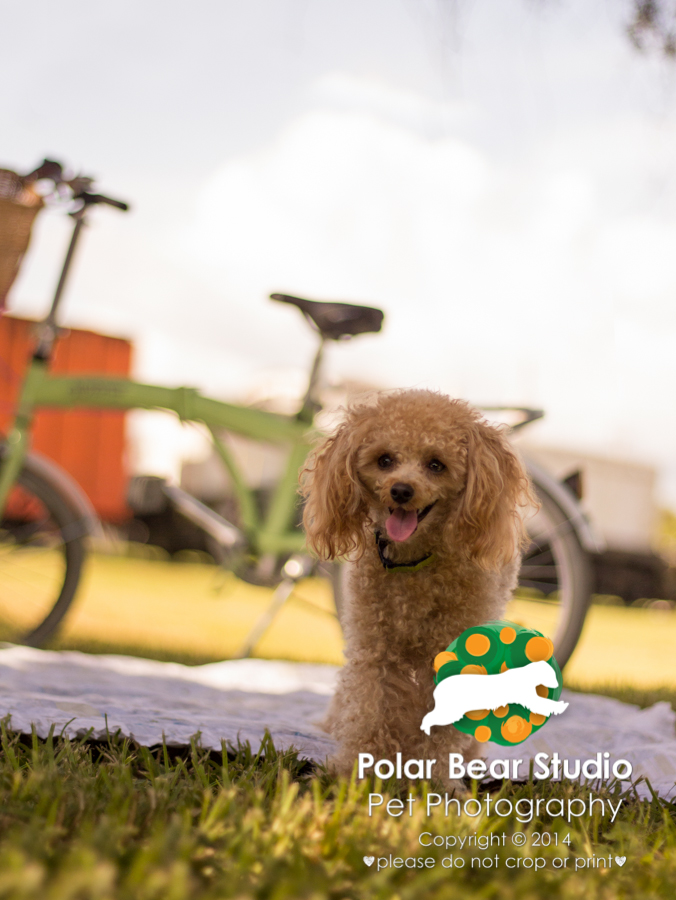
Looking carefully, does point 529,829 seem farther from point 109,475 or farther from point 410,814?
point 109,475

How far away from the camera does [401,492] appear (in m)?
1.53

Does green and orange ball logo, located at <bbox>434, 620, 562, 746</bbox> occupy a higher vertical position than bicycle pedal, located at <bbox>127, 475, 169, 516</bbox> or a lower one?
lower

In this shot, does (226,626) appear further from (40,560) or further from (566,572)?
(566,572)

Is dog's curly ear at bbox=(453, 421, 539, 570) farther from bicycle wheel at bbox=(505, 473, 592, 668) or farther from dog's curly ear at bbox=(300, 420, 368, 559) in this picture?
bicycle wheel at bbox=(505, 473, 592, 668)

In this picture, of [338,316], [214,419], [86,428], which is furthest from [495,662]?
[86,428]

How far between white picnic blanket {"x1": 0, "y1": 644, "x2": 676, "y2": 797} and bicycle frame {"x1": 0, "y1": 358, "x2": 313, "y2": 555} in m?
0.57

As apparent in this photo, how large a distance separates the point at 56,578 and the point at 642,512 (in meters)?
9.67

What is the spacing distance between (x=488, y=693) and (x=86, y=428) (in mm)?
8290

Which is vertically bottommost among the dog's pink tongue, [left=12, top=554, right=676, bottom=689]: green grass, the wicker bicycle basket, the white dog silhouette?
[left=12, top=554, right=676, bottom=689]: green grass

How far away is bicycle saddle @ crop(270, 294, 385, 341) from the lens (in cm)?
288

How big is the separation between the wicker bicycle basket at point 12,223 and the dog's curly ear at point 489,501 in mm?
1854

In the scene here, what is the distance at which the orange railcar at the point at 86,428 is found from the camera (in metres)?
8.71

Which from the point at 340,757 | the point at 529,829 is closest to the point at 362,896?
the point at 529,829

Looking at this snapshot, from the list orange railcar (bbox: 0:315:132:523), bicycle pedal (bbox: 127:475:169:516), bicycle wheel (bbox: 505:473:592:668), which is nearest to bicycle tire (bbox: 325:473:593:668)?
bicycle wheel (bbox: 505:473:592:668)
